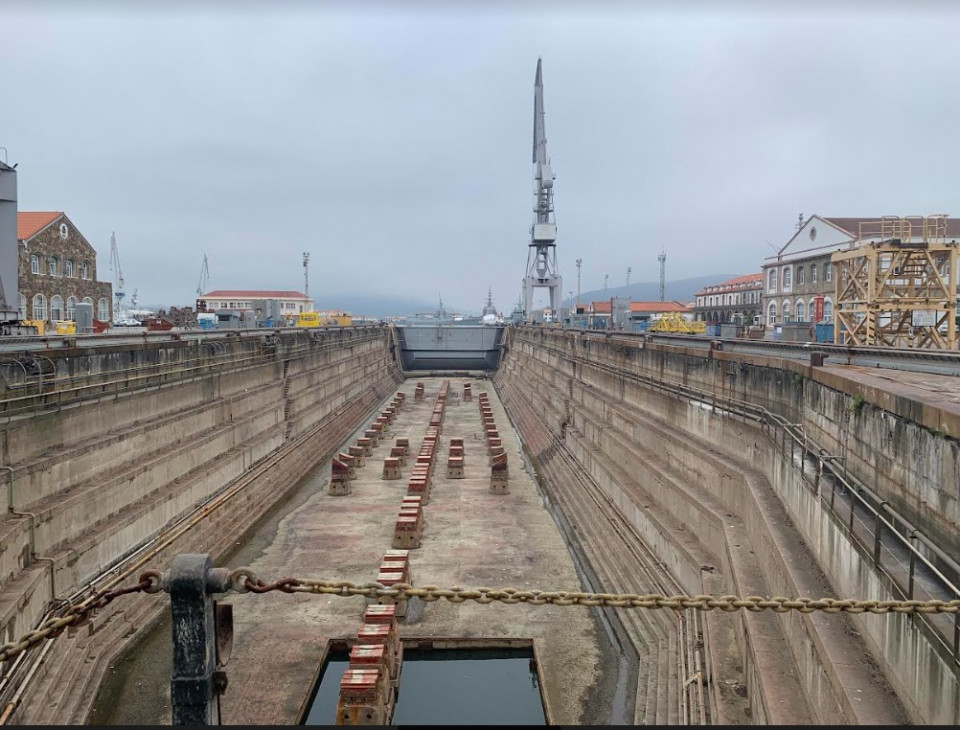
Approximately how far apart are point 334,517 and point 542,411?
17447mm

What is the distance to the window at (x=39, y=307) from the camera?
50.7m

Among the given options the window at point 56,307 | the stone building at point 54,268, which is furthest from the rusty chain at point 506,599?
the window at point 56,307

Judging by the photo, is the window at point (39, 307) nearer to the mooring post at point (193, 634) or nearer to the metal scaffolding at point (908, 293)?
the metal scaffolding at point (908, 293)

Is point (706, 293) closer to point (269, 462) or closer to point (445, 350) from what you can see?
point (445, 350)

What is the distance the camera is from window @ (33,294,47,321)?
50688mm

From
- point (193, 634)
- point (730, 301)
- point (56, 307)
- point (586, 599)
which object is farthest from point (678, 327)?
point (730, 301)

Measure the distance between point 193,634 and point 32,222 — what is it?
60.7 meters

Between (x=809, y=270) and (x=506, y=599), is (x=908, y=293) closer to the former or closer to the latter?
(x=506, y=599)

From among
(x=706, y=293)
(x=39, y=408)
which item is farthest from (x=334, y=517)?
(x=706, y=293)

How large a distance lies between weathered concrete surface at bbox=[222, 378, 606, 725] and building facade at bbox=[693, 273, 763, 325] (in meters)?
76.4

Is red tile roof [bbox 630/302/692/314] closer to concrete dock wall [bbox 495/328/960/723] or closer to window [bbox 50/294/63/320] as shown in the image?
window [bbox 50/294/63/320]

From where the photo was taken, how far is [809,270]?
187 ft

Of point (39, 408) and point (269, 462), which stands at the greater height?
point (39, 408)

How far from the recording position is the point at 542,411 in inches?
1463
